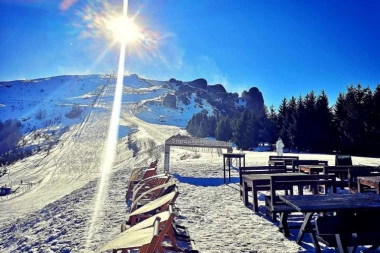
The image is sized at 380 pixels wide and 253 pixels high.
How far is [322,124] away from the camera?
110 ft

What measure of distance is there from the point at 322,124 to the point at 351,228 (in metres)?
32.9

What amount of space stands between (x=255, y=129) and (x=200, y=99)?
289ft

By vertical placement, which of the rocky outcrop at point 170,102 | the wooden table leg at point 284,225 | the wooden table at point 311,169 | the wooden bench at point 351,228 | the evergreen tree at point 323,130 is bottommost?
the wooden table leg at point 284,225

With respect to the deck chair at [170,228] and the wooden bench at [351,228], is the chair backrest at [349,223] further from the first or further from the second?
the deck chair at [170,228]

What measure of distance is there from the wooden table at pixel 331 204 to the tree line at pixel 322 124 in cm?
2921

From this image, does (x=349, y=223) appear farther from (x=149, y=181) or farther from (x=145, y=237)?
(x=149, y=181)

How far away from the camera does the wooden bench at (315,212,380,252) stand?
3.29m

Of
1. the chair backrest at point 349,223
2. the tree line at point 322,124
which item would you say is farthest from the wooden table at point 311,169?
the tree line at point 322,124

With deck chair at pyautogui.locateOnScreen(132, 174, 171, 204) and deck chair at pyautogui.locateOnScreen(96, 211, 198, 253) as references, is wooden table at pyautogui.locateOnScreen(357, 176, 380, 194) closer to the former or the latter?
deck chair at pyautogui.locateOnScreen(132, 174, 171, 204)

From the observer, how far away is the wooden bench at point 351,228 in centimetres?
329

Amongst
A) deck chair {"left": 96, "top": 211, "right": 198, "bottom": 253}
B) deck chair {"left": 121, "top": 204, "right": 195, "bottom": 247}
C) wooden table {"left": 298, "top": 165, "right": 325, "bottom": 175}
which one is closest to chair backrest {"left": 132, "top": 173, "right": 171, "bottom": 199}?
deck chair {"left": 121, "top": 204, "right": 195, "bottom": 247}

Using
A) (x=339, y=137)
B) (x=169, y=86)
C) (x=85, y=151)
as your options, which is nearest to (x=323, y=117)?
(x=339, y=137)

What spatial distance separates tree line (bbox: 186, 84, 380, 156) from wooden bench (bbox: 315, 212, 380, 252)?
29581 millimetres

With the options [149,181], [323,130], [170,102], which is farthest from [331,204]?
[170,102]
